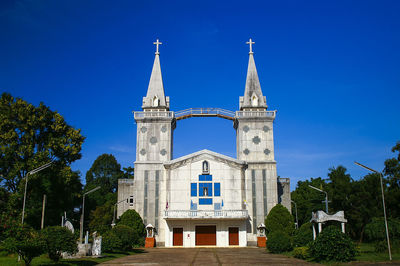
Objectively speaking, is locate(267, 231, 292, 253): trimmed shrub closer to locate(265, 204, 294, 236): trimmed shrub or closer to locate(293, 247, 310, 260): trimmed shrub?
locate(293, 247, 310, 260): trimmed shrub

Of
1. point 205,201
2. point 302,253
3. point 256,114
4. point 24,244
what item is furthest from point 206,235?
point 24,244

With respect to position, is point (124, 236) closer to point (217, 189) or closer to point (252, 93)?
point (217, 189)

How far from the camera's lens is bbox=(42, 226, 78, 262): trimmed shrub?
19.2 meters

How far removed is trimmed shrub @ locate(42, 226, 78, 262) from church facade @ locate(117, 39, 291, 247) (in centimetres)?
2218

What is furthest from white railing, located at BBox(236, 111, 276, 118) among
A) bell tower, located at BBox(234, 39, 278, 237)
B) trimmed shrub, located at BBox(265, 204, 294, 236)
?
trimmed shrub, located at BBox(265, 204, 294, 236)

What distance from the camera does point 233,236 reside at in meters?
43.2

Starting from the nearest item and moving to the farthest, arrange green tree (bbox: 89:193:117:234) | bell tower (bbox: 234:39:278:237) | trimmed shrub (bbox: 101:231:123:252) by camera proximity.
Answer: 1. trimmed shrub (bbox: 101:231:123:252)
2. bell tower (bbox: 234:39:278:237)
3. green tree (bbox: 89:193:117:234)

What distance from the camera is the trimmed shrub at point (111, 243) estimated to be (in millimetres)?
29783

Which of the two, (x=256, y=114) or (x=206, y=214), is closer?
(x=206, y=214)

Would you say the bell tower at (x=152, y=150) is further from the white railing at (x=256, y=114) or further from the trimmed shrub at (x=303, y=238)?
the trimmed shrub at (x=303, y=238)

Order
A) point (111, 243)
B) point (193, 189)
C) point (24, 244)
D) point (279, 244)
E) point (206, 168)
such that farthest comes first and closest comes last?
point (206, 168) → point (193, 189) → point (279, 244) → point (111, 243) → point (24, 244)

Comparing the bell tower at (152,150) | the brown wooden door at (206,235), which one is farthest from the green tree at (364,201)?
the bell tower at (152,150)

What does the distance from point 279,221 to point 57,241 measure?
28.4 m

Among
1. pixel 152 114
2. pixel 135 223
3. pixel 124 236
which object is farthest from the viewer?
pixel 152 114
